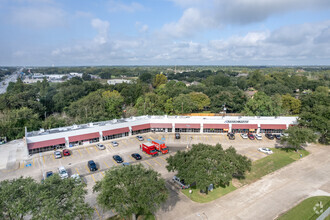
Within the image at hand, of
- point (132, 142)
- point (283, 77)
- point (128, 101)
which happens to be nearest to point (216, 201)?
point (132, 142)

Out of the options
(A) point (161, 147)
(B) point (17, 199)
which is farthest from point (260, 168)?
(B) point (17, 199)

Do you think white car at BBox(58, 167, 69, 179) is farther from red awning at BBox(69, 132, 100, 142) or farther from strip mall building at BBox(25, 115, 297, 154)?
strip mall building at BBox(25, 115, 297, 154)

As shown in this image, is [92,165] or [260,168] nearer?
[92,165]

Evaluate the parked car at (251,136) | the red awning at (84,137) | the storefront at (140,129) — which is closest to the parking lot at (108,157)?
the parked car at (251,136)

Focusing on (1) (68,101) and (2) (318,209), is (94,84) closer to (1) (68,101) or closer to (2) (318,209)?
(1) (68,101)

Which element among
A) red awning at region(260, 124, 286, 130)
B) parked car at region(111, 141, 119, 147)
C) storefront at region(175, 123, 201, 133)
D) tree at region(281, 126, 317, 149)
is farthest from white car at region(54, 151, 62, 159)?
red awning at region(260, 124, 286, 130)

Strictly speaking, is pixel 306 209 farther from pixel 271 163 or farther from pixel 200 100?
pixel 200 100

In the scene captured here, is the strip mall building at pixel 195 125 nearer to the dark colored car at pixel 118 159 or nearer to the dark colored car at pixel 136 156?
the dark colored car at pixel 118 159
